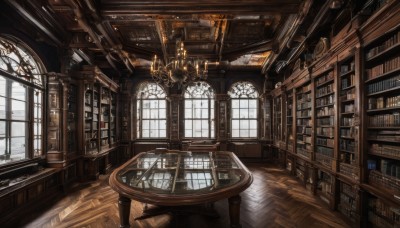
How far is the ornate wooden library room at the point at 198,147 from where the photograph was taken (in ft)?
8.19

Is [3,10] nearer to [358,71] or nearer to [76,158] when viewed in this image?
A: [76,158]

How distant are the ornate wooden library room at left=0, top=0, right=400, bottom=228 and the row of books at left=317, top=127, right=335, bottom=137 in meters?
0.04

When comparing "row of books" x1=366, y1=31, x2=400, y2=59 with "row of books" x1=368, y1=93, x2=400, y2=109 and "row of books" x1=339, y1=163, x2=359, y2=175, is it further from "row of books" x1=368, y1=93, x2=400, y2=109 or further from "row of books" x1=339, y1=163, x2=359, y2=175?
"row of books" x1=339, y1=163, x2=359, y2=175

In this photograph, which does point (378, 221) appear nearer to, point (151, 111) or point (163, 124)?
point (163, 124)

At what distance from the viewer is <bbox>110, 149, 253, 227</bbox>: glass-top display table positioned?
1796mm

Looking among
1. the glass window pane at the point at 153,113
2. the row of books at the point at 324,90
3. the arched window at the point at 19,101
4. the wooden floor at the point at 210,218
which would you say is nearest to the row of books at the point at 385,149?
the wooden floor at the point at 210,218

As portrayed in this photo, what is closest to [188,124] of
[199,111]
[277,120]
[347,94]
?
[199,111]

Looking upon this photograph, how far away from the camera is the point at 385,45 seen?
2.53m

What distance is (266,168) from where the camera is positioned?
638 centimetres

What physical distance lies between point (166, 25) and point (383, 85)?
3768 mm

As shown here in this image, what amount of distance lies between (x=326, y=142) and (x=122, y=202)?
12.2 feet

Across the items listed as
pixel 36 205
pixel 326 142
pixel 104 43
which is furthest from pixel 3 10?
pixel 326 142

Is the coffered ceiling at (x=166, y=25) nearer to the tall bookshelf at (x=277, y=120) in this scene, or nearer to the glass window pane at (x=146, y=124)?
the tall bookshelf at (x=277, y=120)

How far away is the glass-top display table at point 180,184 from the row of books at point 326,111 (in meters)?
2.15
